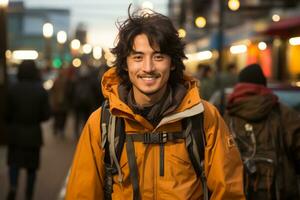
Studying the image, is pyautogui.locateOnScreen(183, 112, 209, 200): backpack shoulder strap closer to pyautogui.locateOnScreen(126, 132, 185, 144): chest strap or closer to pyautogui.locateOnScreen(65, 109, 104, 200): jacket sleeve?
pyautogui.locateOnScreen(126, 132, 185, 144): chest strap

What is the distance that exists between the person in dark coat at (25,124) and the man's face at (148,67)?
495 cm

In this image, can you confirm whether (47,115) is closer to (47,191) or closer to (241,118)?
(47,191)

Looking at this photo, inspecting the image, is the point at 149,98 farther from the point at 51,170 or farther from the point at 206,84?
the point at 206,84

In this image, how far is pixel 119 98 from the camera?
10.8ft

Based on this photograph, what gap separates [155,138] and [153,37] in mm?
469

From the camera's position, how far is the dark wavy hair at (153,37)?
3.20 m

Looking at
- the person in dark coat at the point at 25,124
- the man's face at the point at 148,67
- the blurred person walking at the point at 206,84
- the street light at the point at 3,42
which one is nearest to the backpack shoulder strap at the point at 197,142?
the man's face at the point at 148,67

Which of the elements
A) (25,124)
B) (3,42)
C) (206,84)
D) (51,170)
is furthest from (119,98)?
(3,42)

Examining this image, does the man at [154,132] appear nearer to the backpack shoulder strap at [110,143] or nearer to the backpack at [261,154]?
the backpack shoulder strap at [110,143]

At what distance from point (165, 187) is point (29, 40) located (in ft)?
295

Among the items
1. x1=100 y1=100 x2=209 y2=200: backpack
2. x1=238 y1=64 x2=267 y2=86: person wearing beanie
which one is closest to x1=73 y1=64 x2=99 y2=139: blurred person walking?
x1=238 y1=64 x2=267 y2=86: person wearing beanie

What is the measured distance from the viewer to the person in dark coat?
7984 millimetres

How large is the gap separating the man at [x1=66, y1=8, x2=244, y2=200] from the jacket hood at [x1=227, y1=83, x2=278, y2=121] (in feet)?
5.85

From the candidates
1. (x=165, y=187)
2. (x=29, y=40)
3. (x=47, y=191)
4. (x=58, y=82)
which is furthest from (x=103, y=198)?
(x=29, y=40)
